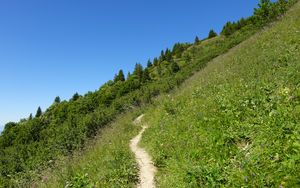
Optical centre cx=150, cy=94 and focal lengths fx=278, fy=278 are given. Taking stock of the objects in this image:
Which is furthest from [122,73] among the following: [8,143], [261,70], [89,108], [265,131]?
[265,131]

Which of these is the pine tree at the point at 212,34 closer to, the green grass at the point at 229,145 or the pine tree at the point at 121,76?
the pine tree at the point at 121,76

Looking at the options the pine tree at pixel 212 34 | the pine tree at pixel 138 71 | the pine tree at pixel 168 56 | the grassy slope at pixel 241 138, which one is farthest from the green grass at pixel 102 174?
the pine tree at pixel 212 34

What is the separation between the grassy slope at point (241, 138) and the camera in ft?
18.1

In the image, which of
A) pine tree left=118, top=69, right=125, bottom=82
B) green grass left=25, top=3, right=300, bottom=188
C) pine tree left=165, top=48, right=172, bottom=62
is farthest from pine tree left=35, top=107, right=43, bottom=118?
green grass left=25, top=3, right=300, bottom=188

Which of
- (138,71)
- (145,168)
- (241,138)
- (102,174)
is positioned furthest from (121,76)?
(241,138)

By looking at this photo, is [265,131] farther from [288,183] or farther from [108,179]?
[108,179]

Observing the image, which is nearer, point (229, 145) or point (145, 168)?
point (229, 145)

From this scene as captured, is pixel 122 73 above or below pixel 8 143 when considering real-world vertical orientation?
above

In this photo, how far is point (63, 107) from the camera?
79750mm

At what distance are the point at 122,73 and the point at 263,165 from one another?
77.2m

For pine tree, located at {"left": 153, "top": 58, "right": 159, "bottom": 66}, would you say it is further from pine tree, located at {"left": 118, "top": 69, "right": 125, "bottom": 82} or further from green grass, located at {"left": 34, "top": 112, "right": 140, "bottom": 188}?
green grass, located at {"left": 34, "top": 112, "right": 140, "bottom": 188}

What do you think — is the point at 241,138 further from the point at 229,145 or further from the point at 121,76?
the point at 121,76

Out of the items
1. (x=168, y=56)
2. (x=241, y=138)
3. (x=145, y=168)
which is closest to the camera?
(x=241, y=138)

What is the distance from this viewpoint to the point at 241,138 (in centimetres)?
755
